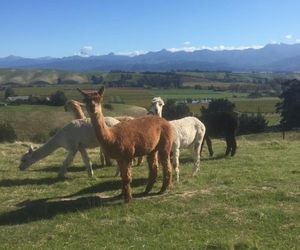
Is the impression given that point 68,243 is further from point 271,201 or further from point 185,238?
point 271,201

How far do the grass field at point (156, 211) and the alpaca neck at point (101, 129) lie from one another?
55.1 inches

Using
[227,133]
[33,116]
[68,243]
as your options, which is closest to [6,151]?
[227,133]

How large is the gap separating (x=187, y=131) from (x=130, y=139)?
3.19m

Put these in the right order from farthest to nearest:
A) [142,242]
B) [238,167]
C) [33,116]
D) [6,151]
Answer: [33,116] → [6,151] → [238,167] → [142,242]

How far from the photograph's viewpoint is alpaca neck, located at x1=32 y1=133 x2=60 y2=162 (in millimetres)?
13836

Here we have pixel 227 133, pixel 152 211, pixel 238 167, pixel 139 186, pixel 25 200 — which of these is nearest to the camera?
pixel 152 211

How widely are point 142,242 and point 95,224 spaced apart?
1273 mm

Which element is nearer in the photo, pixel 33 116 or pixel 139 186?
pixel 139 186

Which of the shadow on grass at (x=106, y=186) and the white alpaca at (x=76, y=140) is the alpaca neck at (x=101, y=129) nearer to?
the shadow on grass at (x=106, y=186)

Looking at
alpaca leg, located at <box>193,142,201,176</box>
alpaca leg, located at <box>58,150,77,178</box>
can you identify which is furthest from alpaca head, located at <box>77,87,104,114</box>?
alpaca leg, located at <box>193,142,201,176</box>

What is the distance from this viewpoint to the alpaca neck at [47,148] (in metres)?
13.8

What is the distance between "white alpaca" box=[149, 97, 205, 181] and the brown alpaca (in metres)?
1.18

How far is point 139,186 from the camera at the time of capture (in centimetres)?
1198

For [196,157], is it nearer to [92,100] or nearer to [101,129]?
[101,129]
